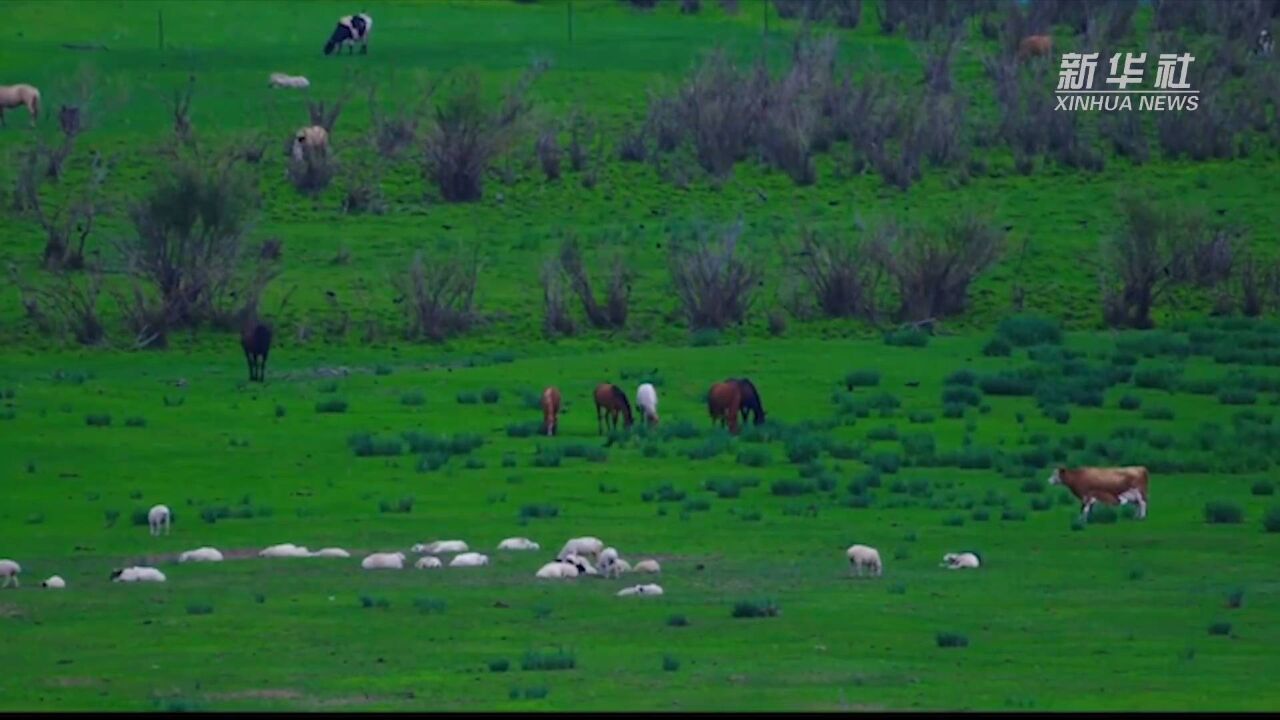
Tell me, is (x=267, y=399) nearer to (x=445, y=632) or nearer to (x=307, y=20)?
(x=445, y=632)

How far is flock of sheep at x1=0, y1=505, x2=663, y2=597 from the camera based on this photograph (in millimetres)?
23797

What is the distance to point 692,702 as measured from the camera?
1686 centimetres

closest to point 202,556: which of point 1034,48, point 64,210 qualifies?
point 64,210

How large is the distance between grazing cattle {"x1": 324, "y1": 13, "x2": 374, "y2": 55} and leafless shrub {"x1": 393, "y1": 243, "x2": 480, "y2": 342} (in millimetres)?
18127

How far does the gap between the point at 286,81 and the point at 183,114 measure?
4808 millimetres

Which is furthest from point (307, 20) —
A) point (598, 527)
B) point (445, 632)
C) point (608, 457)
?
point (445, 632)

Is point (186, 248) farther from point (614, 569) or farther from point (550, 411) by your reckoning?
point (614, 569)

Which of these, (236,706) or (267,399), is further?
(267,399)

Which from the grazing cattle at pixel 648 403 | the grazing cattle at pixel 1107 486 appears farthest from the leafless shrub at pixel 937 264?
the grazing cattle at pixel 1107 486

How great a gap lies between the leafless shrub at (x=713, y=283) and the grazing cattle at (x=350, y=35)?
18.7 metres

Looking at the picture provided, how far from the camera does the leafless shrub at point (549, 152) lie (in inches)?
2277

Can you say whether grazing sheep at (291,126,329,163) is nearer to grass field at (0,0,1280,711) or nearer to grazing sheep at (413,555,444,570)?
grass field at (0,0,1280,711)

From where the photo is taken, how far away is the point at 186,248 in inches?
1866

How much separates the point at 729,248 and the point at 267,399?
11.9 m
